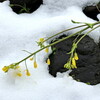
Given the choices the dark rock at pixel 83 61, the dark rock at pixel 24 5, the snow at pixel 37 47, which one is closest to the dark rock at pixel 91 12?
the snow at pixel 37 47

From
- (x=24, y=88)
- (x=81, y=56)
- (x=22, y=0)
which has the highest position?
(x=22, y=0)

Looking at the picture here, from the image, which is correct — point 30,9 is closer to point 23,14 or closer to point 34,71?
point 23,14

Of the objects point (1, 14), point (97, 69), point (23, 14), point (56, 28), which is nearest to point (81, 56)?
point (97, 69)

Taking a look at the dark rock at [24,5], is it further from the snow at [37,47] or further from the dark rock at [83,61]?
the dark rock at [83,61]

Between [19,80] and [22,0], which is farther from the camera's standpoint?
[22,0]

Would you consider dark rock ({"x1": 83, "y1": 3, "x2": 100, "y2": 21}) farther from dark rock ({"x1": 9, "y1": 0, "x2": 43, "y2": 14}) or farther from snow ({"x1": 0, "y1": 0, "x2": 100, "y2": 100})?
dark rock ({"x1": 9, "y1": 0, "x2": 43, "y2": 14})

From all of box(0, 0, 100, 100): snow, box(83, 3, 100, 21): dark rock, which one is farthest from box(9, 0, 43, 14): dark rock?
box(83, 3, 100, 21): dark rock
